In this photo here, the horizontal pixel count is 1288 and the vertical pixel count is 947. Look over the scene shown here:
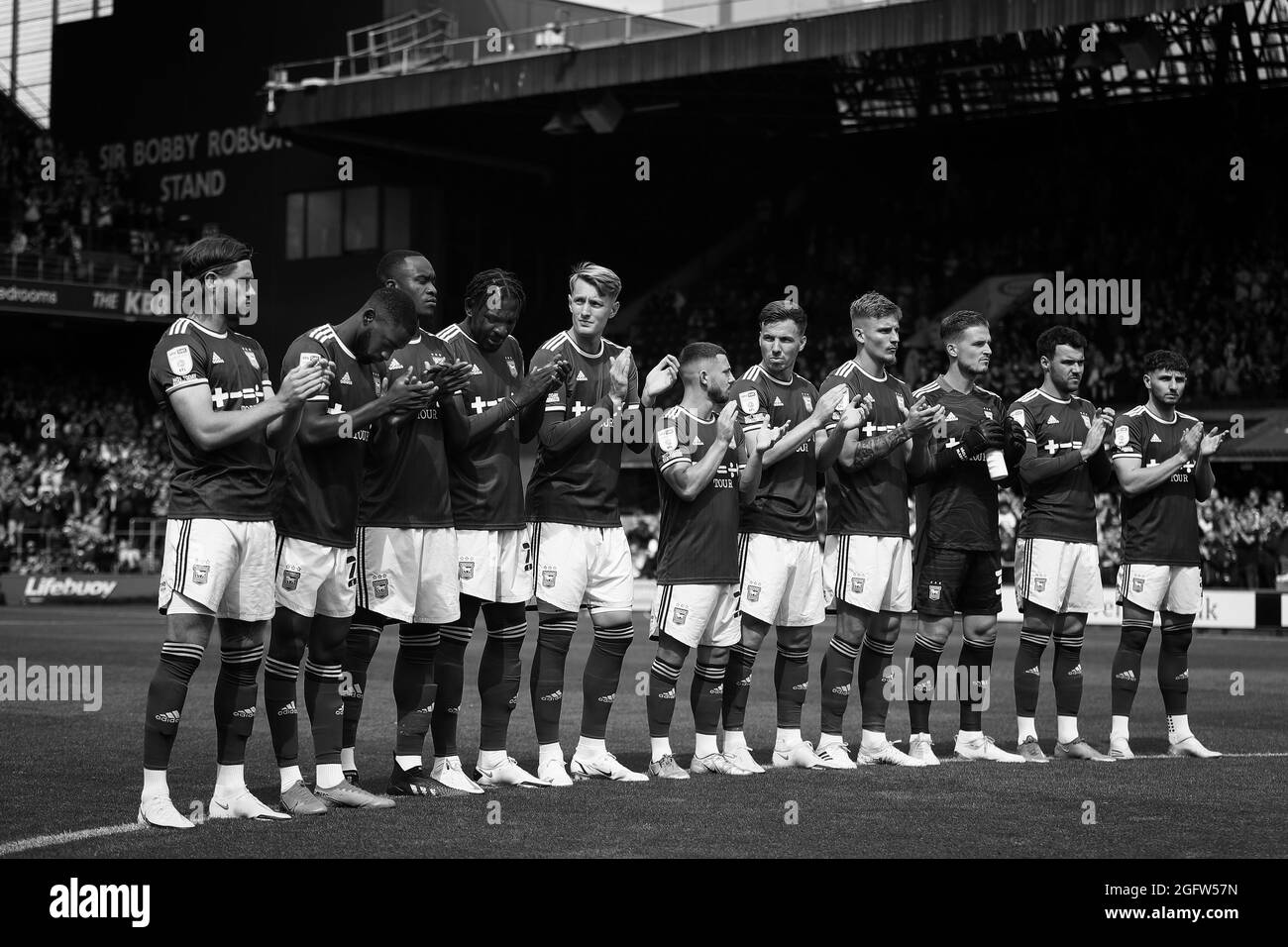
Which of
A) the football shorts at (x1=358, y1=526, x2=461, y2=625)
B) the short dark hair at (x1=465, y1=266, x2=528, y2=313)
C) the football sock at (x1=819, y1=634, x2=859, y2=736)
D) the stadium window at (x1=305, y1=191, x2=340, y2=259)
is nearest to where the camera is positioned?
the football shorts at (x1=358, y1=526, x2=461, y2=625)

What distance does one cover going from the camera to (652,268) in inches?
1686

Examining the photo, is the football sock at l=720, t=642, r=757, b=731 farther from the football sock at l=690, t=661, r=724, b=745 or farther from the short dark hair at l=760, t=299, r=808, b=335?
the short dark hair at l=760, t=299, r=808, b=335

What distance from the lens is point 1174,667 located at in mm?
10820

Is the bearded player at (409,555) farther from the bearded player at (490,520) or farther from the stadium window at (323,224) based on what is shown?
the stadium window at (323,224)

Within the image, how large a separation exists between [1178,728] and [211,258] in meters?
7.22

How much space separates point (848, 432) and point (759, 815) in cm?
302

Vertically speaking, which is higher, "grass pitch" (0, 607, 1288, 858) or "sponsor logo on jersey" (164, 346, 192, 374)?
"sponsor logo on jersey" (164, 346, 192, 374)

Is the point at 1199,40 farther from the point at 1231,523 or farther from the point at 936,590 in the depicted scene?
the point at 936,590

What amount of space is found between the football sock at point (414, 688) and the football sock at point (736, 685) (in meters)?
2.14

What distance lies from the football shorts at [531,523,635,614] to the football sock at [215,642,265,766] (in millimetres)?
1954

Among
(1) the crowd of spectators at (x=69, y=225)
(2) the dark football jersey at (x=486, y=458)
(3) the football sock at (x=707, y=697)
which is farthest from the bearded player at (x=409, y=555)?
(1) the crowd of spectators at (x=69, y=225)

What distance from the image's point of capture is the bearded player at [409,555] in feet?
26.5

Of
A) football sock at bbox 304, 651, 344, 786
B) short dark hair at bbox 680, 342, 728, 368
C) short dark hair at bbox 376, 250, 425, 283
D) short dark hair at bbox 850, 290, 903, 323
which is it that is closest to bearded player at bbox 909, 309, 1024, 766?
short dark hair at bbox 850, 290, 903, 323

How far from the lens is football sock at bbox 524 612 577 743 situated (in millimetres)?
8867
